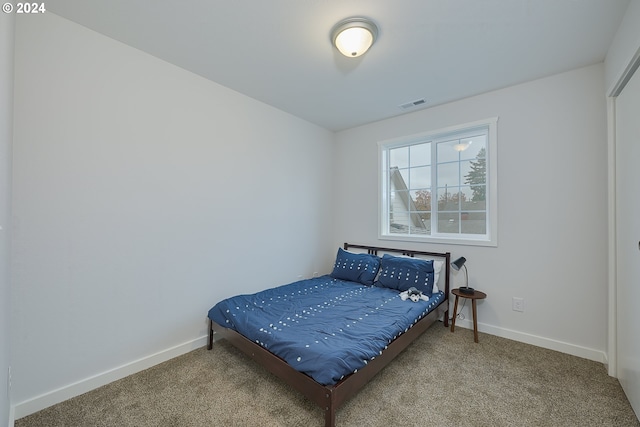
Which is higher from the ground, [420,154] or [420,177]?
[420,154]

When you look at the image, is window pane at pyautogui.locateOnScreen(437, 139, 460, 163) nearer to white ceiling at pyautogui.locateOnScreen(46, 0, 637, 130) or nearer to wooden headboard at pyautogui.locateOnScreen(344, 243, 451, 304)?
white ceiling at pyautogui.locateOnScreen(46, 0, 637, 130)

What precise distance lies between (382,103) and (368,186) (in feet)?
3.70

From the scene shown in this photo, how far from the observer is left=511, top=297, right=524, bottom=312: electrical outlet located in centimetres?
259

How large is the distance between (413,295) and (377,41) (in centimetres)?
234

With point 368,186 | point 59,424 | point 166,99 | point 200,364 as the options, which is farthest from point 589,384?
point 166,99

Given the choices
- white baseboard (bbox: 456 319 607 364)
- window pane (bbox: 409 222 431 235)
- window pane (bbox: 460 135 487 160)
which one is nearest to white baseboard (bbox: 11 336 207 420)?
window pane (bbox: 409 222 431 235)

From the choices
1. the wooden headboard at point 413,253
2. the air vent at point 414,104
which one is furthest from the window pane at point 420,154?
the wooden headboard at point 413,253

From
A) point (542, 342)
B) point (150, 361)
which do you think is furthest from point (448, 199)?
point (150, 361)

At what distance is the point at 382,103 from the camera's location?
3070mm

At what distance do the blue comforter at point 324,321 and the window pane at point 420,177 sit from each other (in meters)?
1.37

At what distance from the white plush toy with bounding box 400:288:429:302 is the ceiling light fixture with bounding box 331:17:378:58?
2.29 meters

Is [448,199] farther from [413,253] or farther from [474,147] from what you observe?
[413,253]

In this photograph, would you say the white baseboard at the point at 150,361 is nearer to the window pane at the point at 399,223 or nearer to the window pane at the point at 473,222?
the window pane at the point at 473,222

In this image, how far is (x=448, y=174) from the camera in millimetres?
3172
